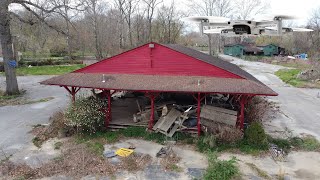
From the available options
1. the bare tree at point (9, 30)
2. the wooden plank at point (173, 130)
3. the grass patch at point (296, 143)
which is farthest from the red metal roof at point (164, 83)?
the bare tree at point (9, 30)

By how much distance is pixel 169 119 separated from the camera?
16.0 meters

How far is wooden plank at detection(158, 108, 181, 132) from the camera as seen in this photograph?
1565cm

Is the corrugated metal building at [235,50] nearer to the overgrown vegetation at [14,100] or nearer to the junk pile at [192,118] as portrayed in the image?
the overgrown vegetation at [14,100]

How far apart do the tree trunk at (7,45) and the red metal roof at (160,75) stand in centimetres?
1112

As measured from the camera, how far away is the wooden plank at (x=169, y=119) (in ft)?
51.3

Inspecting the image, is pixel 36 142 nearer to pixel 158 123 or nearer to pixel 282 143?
pixel 158 123

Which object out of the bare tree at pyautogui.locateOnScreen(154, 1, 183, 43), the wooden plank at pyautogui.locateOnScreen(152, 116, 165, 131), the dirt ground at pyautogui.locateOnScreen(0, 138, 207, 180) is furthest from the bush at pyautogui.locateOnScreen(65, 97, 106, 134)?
the bare tree at pyautogui.locateOnScreen(154, 1, 183, 43)

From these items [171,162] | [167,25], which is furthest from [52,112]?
[167,25]

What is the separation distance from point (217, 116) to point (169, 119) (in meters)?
2.43

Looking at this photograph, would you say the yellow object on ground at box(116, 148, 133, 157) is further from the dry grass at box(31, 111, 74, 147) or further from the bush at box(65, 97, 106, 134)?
the dry grass at box(31, 111, 74, 147)

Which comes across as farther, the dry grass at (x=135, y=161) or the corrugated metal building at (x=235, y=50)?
the corrugated metal building at (x=235, y=50)

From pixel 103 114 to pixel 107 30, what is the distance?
4225 cm

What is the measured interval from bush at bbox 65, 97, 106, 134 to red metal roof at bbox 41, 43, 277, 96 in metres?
0.98

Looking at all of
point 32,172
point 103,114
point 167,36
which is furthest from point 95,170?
point 167,36
